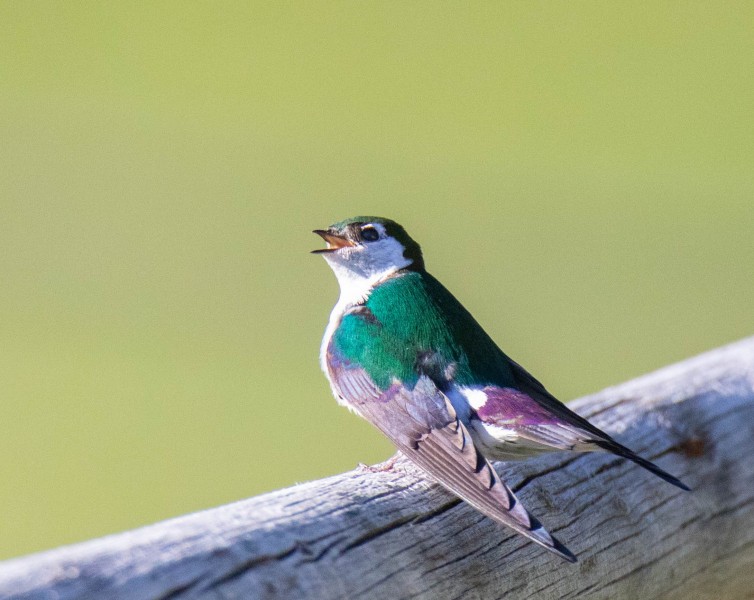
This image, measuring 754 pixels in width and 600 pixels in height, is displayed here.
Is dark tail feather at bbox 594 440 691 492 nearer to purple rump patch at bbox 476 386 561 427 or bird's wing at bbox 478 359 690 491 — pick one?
bird's wing at bbox 478 359 690 491

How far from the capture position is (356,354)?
2793mm

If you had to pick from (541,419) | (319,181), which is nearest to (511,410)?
(541,419)

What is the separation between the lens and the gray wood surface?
4.71ft

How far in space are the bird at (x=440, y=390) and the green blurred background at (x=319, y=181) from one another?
5.06 metres

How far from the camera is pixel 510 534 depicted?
1.99 metres

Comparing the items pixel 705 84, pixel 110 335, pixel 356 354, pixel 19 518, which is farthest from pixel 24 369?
pixel 356 354

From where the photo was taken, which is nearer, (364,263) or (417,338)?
(417,338)

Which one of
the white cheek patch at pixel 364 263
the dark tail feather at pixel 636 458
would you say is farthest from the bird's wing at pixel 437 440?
the white cheek patch at pixel 364 263

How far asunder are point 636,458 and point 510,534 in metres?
0.26

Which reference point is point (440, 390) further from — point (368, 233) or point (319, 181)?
point (319, 181)

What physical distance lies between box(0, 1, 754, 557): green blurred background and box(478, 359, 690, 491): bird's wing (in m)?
5.43

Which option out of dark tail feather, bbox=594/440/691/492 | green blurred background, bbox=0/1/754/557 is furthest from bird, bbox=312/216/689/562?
green blurred background, bbox=0/1/754/557

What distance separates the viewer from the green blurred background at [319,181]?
8320mm

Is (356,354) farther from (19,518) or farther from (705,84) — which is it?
(705,84)
